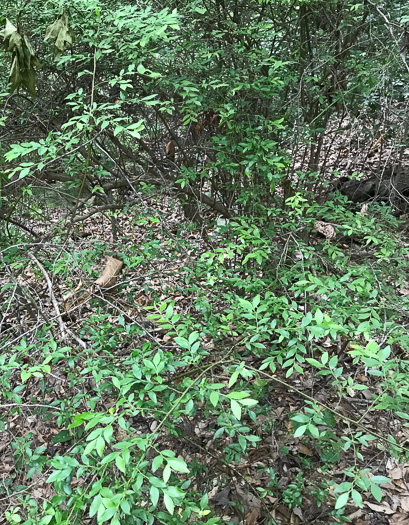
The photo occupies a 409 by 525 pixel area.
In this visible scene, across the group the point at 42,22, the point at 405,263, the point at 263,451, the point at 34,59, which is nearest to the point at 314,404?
the point at 405,263

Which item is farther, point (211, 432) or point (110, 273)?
point (211, 432)

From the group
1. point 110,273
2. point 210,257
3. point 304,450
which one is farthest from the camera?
point 304,450

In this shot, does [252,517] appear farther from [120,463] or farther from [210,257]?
[120,463]

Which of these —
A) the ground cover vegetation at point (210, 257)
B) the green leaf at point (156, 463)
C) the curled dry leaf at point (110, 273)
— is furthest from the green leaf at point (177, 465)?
the curled dry leaf at point (110, 273)

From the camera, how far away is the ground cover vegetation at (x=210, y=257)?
1943mm

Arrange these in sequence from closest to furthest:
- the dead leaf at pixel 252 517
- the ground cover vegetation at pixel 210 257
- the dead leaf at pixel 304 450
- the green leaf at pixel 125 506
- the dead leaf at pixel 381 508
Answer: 1. the green leaf at pixel 125 506
2. the ground cover vegetation at pixel 210 257
3. the dead leaf at pixel 252 517
4. the dead leaf at pixel 381 508
5. the dead leaf at pixel 304 450

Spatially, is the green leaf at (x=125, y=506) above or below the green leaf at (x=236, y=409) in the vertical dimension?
below

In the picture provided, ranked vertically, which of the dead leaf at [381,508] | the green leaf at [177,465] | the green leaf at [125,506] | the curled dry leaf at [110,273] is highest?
the green leaf at [177,465]

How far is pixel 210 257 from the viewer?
2402mm

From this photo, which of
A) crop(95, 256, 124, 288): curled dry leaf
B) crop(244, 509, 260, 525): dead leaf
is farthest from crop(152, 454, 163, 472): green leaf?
crop(244, 509, 260, 525): dead leaf

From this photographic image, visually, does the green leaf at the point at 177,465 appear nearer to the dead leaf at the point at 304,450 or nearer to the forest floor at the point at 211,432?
the forest floor at the point at 211,432

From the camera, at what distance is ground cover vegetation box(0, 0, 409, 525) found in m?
1.94

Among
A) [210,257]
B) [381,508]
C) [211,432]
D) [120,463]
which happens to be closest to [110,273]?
[210,257]

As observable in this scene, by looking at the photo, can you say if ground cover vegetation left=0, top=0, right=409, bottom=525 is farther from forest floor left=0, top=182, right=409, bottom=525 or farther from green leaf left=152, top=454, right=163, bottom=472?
green leaf left=152, top=454, right=163, bottom=472
